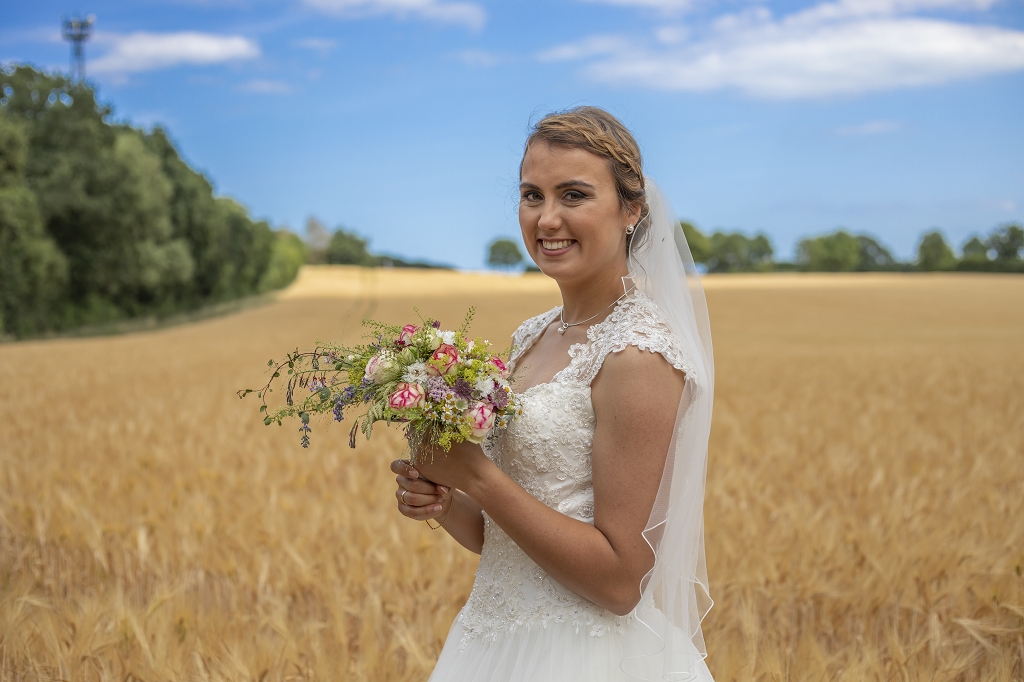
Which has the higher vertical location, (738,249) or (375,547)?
(738,249)

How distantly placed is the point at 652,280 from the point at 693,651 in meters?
1.03

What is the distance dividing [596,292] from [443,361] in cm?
63

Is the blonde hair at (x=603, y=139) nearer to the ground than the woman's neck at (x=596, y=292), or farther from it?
farther from it

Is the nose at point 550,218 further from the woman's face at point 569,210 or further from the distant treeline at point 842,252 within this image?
the distant treeline at point 842,252

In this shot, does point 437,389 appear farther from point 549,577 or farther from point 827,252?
point 827,252

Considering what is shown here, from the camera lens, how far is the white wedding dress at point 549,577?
2.00 m

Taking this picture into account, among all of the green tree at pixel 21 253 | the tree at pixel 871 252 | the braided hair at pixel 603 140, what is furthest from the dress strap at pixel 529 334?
the tree at pixel 871 252

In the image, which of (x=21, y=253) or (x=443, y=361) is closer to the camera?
(x=443, y=361)

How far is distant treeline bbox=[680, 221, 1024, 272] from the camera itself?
88.7m

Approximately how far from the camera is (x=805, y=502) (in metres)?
5.41

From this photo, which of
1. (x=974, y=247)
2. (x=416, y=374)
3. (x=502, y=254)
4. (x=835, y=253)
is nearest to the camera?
(x=416, y=374)

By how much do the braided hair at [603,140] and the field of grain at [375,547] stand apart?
71 centimetres

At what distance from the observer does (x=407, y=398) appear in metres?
1.70

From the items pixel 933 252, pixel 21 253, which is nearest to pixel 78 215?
pixel 21 253
